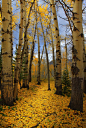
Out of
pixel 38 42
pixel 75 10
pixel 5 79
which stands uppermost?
pixel 38 42

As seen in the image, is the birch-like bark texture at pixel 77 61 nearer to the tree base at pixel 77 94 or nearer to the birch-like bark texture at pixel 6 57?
the tree base at pixel 77 94

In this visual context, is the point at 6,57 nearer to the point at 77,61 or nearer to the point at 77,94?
the point at 77,61

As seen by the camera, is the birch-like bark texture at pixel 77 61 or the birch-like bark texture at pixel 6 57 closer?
the birch-like bark texture at pixel 77 61

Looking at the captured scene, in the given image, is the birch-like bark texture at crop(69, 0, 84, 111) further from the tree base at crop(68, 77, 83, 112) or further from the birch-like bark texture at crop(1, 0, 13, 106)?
the birch-like bark texture at crop(1, 0, 13, 106)

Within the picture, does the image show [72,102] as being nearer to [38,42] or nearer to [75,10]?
[75,10]

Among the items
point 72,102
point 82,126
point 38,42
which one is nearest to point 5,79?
point 72,102

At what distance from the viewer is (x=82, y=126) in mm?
2162

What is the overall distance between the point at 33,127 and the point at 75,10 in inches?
158

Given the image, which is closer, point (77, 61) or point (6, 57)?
point (77, 61)

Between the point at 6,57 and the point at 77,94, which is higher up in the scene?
the point at 6,57

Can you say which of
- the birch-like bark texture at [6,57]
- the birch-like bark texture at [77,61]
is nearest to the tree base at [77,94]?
the birch-like bark texture at [77,61]

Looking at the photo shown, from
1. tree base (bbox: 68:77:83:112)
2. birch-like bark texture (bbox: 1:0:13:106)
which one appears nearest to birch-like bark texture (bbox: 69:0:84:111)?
tree base (bbox: 68:77:83:112)

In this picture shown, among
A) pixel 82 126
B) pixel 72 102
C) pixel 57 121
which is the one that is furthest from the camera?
pixel 72 102

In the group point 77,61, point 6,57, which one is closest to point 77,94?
point 77,61
